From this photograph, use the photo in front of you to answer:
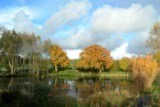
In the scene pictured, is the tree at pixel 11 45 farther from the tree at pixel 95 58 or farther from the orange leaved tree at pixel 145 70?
the orange leaved tree at pixel 145 70

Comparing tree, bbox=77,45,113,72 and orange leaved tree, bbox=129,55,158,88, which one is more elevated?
tree, bbox=77,45,113,72

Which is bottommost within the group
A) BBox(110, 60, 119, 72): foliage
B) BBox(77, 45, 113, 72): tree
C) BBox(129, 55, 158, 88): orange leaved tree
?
BBox(129, 55, 158, 88): orange leaved tree

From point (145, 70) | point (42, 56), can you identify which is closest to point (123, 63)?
point (42, 56)

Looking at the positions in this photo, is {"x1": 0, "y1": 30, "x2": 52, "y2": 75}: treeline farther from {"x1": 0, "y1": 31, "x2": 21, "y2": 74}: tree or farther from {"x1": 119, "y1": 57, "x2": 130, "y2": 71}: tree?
{"x1": 119, "y1": 57, "x2": 130, "y2": 71}: tree

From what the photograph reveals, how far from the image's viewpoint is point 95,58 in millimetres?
116000

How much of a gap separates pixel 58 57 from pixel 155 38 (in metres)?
55.1

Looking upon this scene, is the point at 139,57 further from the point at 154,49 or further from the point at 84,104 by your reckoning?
the point at 154,49

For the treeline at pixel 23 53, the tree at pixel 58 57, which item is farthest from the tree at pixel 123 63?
the treeline at pixel 23 53

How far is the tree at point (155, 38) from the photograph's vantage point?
7094cm

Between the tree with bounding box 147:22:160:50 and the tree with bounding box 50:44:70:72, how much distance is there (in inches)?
2058

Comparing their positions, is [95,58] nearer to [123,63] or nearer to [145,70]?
[123,63]

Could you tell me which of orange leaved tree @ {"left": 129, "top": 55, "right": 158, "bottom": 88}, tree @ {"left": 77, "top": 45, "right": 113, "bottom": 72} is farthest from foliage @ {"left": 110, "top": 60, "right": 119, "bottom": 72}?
orange leaved tree @ {"left": 129, "top": 55, "right": 158, "bottom": 88}

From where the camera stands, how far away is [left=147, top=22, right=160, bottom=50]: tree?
7094 centimetres

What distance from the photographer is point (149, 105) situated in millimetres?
25047
